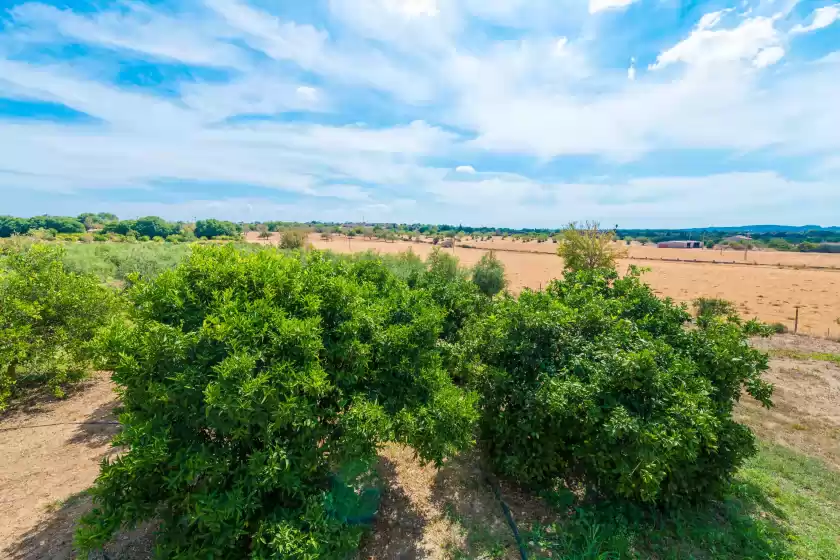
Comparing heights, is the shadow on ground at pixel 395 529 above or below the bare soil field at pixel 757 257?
below

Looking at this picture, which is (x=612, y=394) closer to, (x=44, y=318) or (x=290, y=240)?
(x=44, y=318)

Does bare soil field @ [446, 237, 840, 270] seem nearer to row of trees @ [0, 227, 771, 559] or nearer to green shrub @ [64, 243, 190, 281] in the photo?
row of trees @ [0, 227, 771, 559]

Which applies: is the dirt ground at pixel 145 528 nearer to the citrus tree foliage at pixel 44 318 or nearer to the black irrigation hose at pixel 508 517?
the black irrigation hose at pixel 508 517

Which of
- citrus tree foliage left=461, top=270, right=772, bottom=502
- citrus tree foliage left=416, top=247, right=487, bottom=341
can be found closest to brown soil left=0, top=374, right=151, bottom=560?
citrus tree foliage left=461, top=270, right=772, bottom=502

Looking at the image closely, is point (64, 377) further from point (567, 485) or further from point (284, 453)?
point (567, 485)

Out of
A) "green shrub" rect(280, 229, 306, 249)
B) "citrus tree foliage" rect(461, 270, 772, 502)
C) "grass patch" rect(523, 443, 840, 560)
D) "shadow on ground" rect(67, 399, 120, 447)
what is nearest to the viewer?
"citrus tree foliage" rect(461, 270, 772, 502)

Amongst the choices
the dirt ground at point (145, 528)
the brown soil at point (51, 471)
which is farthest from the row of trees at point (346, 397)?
the brown soil at point (51, 471)
